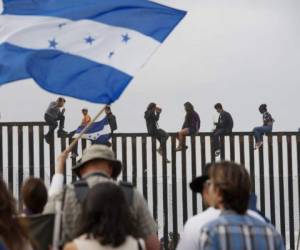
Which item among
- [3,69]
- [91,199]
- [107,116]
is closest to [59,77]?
[3,69]

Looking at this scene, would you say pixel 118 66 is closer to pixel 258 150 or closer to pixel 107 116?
pixel 107 116

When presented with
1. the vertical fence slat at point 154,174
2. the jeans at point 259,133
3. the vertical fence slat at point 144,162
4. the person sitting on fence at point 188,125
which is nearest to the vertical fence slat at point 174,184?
the person sitting on fence at point 188,125

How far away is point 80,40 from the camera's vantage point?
9.66 meters

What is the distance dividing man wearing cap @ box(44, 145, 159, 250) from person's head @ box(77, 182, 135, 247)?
0.70 metres

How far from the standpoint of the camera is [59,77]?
9258mm

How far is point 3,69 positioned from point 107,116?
11885 mm

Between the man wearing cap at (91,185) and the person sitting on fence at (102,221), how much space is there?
A: 0.70m

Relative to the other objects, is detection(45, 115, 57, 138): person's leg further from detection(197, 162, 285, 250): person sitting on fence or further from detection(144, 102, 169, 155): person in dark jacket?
detection(197, 162, 285, 250): person sitting on fence

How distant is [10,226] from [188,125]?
18.0 metres

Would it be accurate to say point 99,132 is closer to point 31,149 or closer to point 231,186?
point 31,149

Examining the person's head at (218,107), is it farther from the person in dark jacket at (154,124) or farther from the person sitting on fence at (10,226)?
the person sitting on fence at (10,226)

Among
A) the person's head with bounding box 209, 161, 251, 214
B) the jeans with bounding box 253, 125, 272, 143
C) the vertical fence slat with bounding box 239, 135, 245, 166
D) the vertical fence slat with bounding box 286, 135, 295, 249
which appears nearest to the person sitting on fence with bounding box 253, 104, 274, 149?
the jeans with bounding box 253, 125, 272, 143

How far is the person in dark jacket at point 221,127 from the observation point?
73.6ft

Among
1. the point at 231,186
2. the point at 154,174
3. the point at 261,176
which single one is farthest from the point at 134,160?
the point at 231,186
